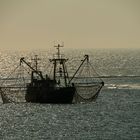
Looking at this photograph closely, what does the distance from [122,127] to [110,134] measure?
7.71 metres

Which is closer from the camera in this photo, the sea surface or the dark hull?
the sea surface

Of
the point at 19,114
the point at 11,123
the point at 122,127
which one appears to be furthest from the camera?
the point at 19,114

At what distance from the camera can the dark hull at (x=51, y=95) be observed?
14409 cm

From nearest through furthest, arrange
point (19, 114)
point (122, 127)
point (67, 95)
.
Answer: point (122, 127) → point (19, 114) → point (67, 95)

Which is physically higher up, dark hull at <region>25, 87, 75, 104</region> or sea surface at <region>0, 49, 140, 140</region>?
dark hull at <region>25, 87, 75, 104</region>

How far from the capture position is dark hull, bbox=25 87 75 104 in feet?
473

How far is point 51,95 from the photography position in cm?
14612

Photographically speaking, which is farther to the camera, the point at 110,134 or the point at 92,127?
the point at 92,127

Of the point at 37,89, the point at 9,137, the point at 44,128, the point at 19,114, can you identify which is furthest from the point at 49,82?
the point at 9,137

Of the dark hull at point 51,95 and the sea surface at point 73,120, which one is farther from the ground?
the dark hull at point 51,95

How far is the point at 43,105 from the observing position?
145625mm

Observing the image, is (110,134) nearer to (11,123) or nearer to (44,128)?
(44,128)

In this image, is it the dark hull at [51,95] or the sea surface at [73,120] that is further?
the dark hull at [51,95]

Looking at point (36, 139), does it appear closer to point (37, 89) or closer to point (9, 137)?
point (9, 137)
